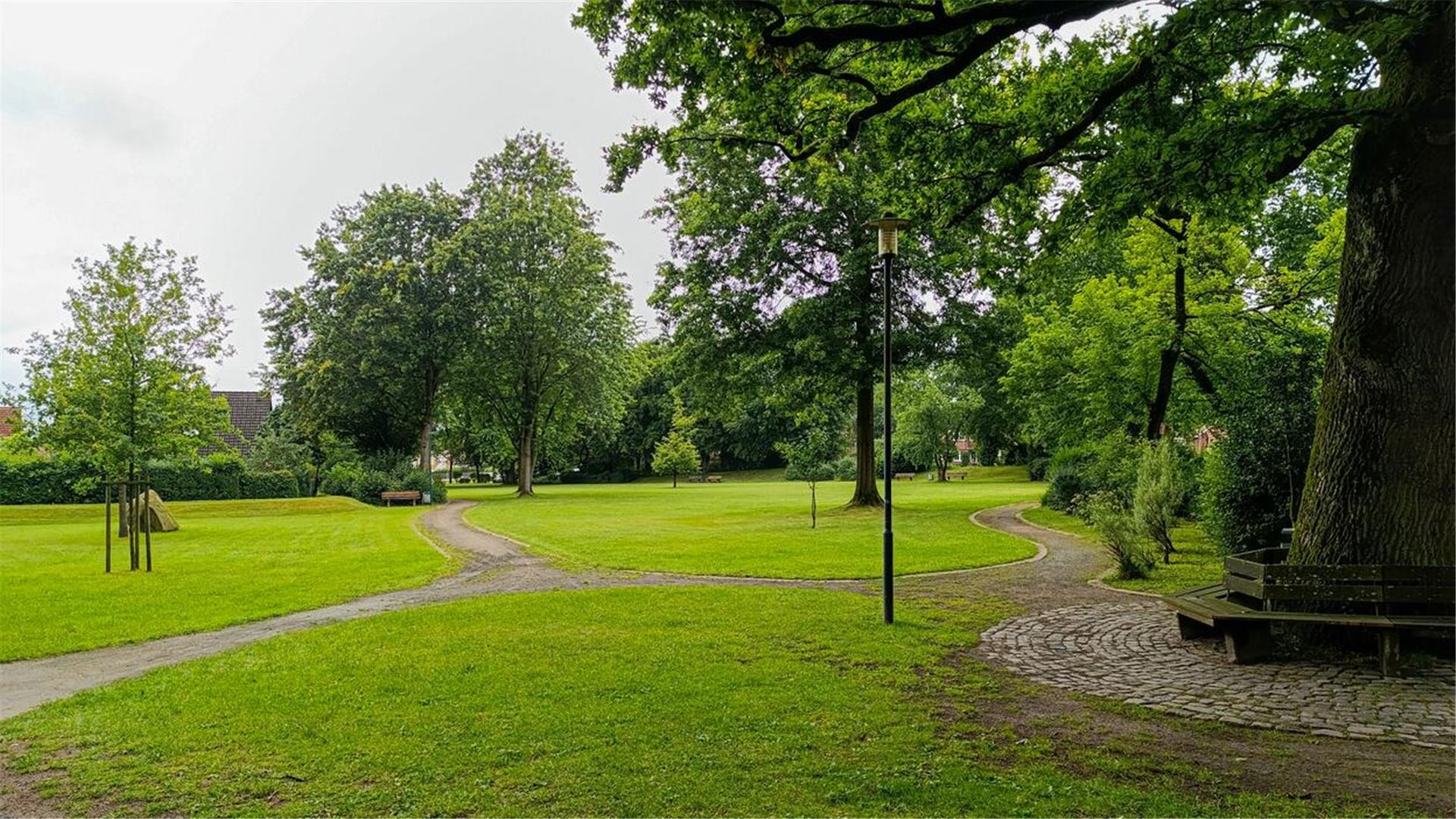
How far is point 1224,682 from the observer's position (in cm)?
675

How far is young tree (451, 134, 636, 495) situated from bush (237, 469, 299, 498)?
9.54 m

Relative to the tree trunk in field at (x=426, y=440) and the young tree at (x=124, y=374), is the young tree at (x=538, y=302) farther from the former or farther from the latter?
the young tree at (x=124, y=374)

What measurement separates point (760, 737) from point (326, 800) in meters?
2.66

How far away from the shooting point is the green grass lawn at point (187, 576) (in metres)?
9.95

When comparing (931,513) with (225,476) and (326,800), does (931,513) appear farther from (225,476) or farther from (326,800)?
(225,476)

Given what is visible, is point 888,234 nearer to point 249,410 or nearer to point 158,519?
point 158,519

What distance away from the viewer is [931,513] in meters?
26.5

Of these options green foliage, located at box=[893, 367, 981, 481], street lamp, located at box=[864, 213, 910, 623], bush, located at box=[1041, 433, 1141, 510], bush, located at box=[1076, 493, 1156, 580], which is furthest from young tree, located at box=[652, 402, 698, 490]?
street lamp, located at box=[864, 213, 910, 623]

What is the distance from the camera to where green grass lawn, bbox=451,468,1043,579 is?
50.0 ft

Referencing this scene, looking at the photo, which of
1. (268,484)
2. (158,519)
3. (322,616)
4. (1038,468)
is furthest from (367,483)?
(1038,468)

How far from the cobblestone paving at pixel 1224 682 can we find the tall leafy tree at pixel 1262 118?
1452 mm

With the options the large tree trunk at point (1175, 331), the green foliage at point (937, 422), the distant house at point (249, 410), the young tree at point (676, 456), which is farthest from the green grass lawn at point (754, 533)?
the distant house at point (249, 410)

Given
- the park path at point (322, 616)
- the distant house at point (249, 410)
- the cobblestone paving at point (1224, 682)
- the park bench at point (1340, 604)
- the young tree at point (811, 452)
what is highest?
the distant house at point (249, 410)

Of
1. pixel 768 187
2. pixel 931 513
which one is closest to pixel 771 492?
pixel 931 513
